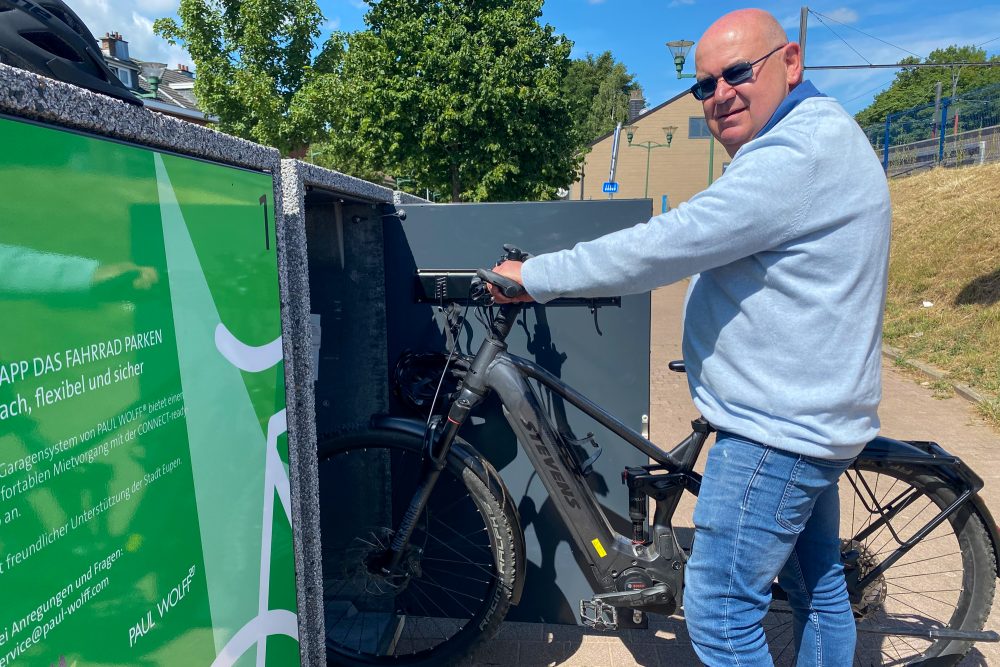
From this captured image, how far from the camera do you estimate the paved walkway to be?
3041 millimetres

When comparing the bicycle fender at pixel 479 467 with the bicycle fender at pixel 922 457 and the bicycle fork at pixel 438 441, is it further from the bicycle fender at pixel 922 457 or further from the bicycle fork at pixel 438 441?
the bicycle fender at pixel 922 457

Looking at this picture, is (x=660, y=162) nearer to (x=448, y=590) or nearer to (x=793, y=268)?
(x=448, y=590)

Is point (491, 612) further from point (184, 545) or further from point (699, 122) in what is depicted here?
point (699, 122)

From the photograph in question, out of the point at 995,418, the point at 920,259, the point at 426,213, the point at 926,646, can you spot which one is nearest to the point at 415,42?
the point at 920,259

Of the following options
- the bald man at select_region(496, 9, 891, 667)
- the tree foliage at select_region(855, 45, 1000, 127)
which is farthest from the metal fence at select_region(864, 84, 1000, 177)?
the tree foliage at select_region(855, 45, 1000, 127)

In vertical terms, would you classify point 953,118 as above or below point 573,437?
→ above

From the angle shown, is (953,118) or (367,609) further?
(953,118)

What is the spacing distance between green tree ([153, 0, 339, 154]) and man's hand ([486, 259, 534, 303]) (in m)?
16.1

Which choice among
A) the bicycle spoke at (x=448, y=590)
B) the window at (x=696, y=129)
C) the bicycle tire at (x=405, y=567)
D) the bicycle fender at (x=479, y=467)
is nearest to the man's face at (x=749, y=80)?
the bicycle fender at (x=479, y=467)

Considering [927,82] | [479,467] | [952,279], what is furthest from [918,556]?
[927,82]

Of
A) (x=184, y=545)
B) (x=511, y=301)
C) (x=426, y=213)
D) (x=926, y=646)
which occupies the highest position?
(x=426, y=213)

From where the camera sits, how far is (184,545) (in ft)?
4.84

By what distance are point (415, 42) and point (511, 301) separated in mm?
14893

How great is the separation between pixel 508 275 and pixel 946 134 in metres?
22.3
